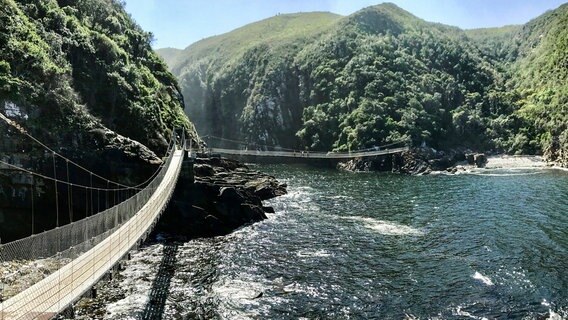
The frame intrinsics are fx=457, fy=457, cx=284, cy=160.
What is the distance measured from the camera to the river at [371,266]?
2078 centimetres

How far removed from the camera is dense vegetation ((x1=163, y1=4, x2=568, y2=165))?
91.6m

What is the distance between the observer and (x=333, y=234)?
34250 millimetres

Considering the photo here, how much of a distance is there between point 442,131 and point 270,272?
76.1 m

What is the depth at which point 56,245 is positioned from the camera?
19.4m

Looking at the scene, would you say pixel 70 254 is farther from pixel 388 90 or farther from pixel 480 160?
pixel 388 90

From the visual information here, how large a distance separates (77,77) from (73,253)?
99.4ft

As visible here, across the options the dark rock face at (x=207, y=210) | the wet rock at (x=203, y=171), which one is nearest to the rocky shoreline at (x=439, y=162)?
the wet rock at (x=203, y=171)

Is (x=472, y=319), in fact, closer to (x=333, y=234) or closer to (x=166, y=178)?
(x=333, y=234)

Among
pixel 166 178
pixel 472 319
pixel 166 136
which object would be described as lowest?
pixel 472 319

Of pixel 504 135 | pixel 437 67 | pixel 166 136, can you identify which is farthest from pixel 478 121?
pixel 166 136

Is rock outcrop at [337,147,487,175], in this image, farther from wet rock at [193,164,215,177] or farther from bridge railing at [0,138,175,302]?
bridge railing at [0,138,175,302]

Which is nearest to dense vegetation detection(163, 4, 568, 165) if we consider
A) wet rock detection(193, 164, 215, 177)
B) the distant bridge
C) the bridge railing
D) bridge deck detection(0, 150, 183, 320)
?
wet rock detection(193, 164, 215, 177)

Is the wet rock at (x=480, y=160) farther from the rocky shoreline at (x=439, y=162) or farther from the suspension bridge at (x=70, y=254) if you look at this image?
the suspension bridge at (x=70, y=254)

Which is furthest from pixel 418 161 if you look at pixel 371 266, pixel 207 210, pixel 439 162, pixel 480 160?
pixel 371 266
